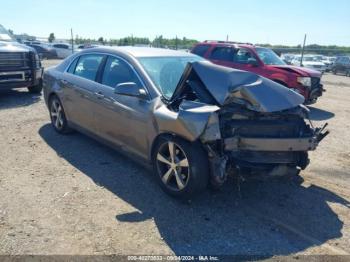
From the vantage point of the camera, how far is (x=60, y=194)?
14.1 ft

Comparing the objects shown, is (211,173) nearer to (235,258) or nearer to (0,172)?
(235,258)

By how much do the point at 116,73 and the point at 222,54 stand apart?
680cm

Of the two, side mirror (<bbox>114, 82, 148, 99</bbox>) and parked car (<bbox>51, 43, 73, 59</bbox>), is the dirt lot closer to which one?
side mirror (<bbox>114, 82, 148, 99</bbox>)

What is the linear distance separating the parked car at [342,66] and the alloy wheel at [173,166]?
25790 millimetres

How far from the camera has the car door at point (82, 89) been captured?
5.47 m

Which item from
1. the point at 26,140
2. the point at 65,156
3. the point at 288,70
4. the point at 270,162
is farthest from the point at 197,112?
the point at 288,70

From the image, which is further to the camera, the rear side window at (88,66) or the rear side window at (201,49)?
the rear side window at (201,49)

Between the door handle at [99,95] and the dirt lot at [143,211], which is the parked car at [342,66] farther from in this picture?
the door handle at [99,95]

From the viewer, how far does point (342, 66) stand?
26.5 metres

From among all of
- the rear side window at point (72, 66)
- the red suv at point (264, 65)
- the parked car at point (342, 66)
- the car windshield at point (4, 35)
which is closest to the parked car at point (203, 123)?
the rear side window at point (72, 66)

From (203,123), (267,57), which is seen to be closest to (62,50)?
(267,57)

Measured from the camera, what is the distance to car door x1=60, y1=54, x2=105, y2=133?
547cm

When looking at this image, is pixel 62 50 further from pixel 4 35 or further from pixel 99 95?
pixel 99 95

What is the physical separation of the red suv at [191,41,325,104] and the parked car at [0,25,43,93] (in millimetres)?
5139
